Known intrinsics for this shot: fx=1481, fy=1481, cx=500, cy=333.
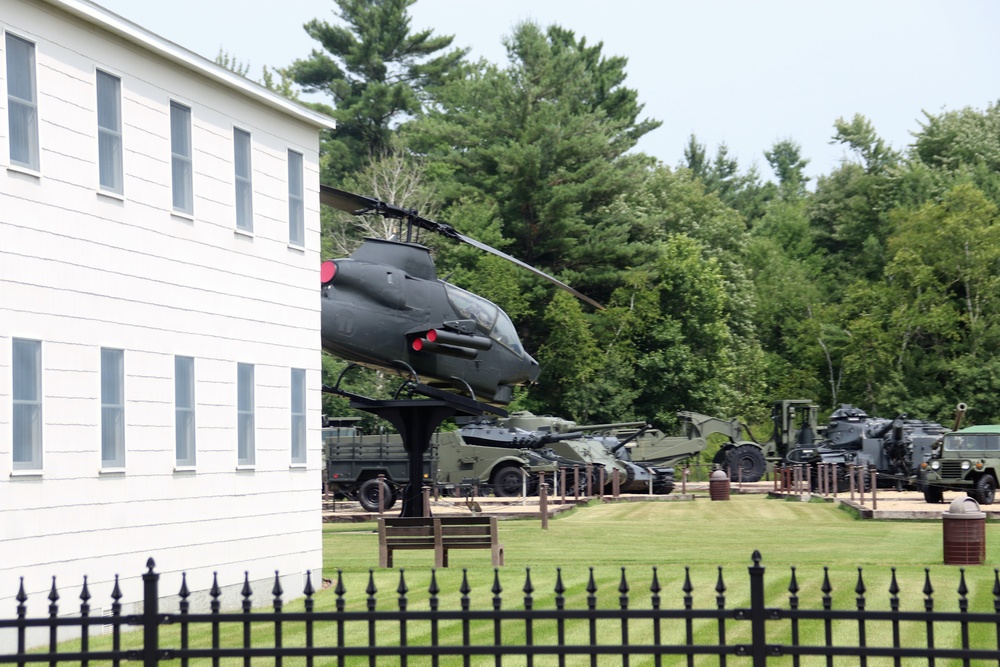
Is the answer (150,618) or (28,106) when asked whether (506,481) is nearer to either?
(28,106)

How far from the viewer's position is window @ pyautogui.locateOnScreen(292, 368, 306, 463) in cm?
1842

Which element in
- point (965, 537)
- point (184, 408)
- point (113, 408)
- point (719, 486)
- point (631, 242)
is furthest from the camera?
point (631, 242)

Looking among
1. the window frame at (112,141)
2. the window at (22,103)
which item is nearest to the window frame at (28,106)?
the window at (22,103)

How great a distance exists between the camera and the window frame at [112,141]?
14529 millimetres

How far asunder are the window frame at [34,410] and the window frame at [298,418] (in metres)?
5.29

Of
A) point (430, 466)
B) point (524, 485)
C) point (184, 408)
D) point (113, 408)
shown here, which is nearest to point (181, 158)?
point (184, 408)

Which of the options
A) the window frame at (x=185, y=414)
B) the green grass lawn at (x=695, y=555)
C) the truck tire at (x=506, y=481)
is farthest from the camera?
the truck tire at (x=506, y=481)

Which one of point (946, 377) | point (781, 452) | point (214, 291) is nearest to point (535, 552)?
point (214, 291)

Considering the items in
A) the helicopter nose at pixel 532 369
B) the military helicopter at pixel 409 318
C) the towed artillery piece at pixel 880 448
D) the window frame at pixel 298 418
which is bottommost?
the towed artillery piece at pixel 880 448

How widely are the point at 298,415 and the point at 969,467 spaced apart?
22.6m

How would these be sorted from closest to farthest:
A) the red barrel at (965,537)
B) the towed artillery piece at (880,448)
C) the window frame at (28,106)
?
the window frame at (28,106)
the red barrel at (965,537)
the towed artillery piece at (880,448)

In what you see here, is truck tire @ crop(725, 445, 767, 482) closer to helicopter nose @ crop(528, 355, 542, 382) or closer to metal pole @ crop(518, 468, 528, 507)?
metal pole @ crop(518, 468, 528, 507)

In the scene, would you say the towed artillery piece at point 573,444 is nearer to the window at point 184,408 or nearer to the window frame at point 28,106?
the window at point 184,408

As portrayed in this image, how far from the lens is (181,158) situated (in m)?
16.0
